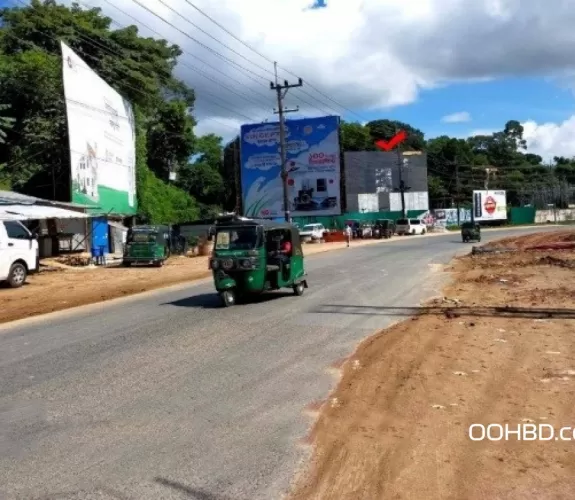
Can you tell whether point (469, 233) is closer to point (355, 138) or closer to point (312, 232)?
point (312, 232)

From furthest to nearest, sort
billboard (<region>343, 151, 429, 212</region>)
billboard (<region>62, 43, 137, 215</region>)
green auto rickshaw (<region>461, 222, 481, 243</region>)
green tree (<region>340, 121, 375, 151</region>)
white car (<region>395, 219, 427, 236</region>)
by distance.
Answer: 1. green tree (<region>340, 121, 375, 151</region>)
2. billboard (<region>343, 151, 429, 212</region>)
3. white car (<region>395, 219, 427, 236</region>)
4. green auto rickshaw (<region>461, 222, 481, 243</region>)
5. billboard (<region>62, 43, 137, 215</region>)

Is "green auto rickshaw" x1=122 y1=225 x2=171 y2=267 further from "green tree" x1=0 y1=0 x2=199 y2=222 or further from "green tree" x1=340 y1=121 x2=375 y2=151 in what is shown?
"green tree" x1=340 y1=121 x2=375 y2=151

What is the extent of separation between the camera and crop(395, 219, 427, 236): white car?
70.4 meters

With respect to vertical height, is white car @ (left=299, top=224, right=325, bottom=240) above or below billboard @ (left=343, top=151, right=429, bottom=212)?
below

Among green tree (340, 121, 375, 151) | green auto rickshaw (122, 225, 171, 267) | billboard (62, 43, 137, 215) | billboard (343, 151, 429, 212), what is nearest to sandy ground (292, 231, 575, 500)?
green auto rickshaw (122, 225, 171, 267)

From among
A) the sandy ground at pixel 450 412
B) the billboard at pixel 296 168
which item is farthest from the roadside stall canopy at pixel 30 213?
the billboard at pixel 296 168

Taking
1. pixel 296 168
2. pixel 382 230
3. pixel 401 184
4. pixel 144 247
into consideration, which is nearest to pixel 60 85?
pixel 144 247

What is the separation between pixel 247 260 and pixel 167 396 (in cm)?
802

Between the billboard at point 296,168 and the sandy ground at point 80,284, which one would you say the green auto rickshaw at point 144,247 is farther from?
the billboard at point 296,168

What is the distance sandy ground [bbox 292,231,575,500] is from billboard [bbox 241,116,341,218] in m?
48.6

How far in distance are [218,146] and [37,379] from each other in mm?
88392

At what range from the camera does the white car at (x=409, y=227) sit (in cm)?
7038

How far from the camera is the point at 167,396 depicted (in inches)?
303

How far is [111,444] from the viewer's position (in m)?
6.06
